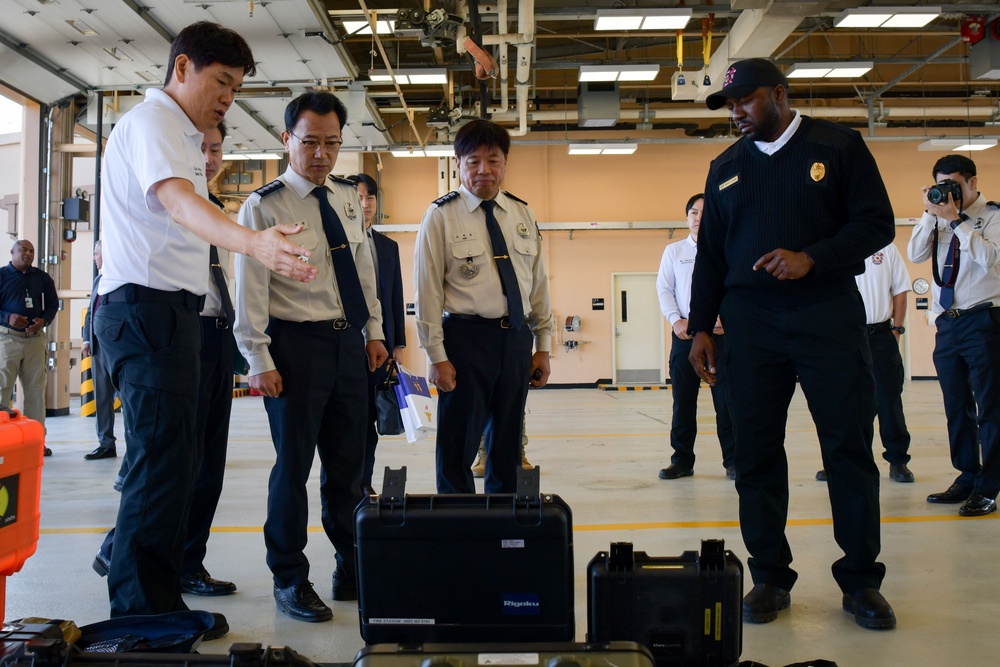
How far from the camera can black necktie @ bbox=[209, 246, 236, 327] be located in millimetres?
2828

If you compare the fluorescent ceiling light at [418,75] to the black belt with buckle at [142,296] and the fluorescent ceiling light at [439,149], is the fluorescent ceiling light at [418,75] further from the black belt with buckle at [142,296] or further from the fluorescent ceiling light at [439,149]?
the black belt with buckle at [142,296]

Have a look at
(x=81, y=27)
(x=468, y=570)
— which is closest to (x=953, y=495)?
(x=468, y=570)

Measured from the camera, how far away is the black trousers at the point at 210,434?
110 inches

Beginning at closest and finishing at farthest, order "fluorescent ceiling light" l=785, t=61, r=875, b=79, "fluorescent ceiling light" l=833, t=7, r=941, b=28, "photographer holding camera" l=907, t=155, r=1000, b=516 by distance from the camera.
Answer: "photographer holding camera" l=907, t=155, r=1000, b=516
"fluorescent ceiling light" l=833, t=7, r=941, b=28
"fluorescent ceiling light" l=785, t=61, r=875, b=79

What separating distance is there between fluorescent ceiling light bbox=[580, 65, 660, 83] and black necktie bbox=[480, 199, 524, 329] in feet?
25.3

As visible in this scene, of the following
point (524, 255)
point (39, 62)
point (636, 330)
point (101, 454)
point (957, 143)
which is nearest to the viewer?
point (524, 255)

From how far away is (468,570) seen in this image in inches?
69.5

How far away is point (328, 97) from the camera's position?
2643 millimetres

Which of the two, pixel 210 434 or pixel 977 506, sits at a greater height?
pixel 210 434

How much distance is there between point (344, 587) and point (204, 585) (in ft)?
1.70

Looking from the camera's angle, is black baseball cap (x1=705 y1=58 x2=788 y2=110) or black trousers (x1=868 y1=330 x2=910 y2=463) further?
black trousers (x1=868 y1=330 x2=910 y2=463)

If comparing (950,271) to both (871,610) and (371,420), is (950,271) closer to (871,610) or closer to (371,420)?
(871,610)

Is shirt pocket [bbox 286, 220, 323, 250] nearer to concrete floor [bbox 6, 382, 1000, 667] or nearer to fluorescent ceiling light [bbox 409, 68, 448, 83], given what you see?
concrete floor [bbox 6, 382, 1000, 667]

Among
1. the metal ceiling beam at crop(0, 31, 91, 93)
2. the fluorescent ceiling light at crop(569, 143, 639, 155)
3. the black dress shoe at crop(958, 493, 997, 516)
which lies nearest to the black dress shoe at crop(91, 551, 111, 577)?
the black dress shoe at crop(958, 493, 997, 516)
